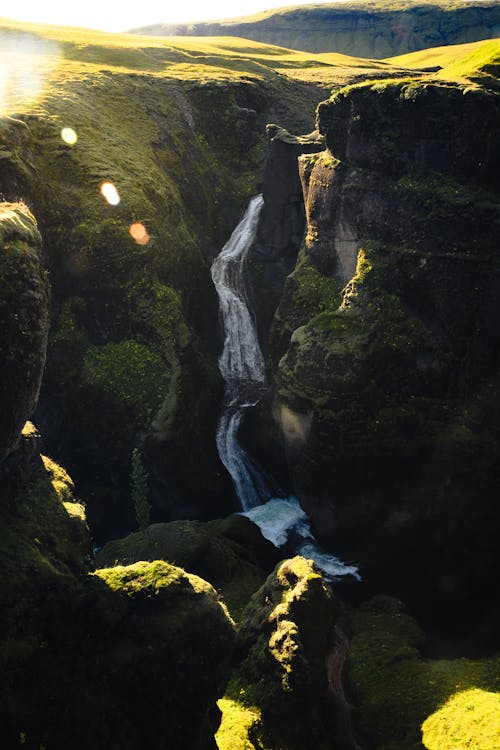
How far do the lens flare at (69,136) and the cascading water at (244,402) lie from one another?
16.3 metres

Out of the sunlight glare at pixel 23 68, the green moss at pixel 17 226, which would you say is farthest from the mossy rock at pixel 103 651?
the sunlight glare at pixel 23 68

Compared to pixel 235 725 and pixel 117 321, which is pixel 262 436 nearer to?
pixel 117 321

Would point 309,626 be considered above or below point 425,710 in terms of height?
above

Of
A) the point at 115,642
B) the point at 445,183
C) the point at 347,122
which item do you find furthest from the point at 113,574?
the point at 347,122

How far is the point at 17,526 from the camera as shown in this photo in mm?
17609

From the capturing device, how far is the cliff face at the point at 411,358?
32.7 metres

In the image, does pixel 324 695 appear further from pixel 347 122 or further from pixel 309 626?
pixel 347 122

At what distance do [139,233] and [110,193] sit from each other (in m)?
4.00

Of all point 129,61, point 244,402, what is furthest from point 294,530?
point 129,61

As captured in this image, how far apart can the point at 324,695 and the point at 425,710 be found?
4185mm

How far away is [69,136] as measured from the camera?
45406 mm

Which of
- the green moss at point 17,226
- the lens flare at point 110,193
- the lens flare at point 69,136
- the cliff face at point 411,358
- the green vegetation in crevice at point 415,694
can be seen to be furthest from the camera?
the lens flare at point 69,136

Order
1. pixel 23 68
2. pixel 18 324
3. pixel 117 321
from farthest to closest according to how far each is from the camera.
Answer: pixel 23 68 → pixel 117 321 → pixel 18 324

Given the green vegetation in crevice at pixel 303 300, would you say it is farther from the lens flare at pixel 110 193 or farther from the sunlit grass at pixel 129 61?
the sunlit grass at pixel 129 61
